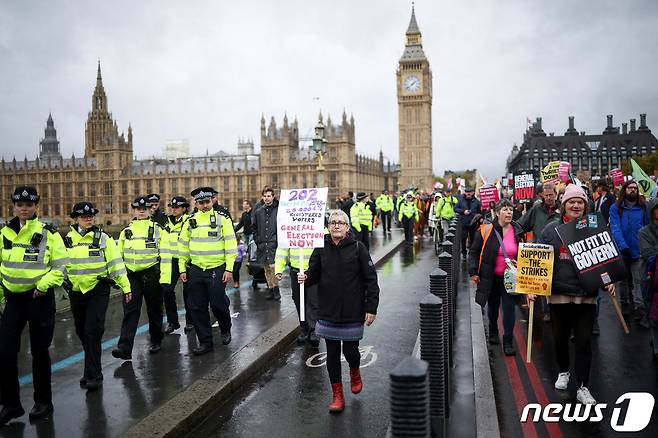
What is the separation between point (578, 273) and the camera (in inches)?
222

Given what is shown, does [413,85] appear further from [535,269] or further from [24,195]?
[24,195]

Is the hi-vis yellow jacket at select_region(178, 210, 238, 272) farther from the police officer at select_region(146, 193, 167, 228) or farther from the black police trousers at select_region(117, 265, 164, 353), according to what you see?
the police officer at select_region(146, 193, 167, 228)

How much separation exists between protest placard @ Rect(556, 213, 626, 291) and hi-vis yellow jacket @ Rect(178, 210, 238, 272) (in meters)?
4.03

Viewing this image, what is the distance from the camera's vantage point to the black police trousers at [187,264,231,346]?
763cm

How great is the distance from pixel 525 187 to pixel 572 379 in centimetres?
1057

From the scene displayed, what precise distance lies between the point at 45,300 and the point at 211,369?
6.66ft

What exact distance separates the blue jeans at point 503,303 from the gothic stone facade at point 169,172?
7770 centimetres

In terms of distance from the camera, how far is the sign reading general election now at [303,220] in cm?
754

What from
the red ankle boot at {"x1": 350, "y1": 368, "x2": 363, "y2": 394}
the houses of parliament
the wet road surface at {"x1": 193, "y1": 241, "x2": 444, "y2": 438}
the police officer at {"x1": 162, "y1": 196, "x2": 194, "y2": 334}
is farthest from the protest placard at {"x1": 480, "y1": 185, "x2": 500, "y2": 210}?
the houses of parliament

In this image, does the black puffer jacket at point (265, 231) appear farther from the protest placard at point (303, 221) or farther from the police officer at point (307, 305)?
the protest placard at point (303, 221)

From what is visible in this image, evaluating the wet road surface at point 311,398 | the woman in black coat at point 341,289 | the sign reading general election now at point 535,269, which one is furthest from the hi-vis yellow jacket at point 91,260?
the sign reading general election now at point 535,269

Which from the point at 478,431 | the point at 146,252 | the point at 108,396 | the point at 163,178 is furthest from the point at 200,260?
the point at 163,178

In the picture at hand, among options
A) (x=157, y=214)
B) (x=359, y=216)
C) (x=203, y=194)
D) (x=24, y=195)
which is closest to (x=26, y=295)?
(x=24, y=195)

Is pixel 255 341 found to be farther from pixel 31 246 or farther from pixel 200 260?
pixel 31 246
